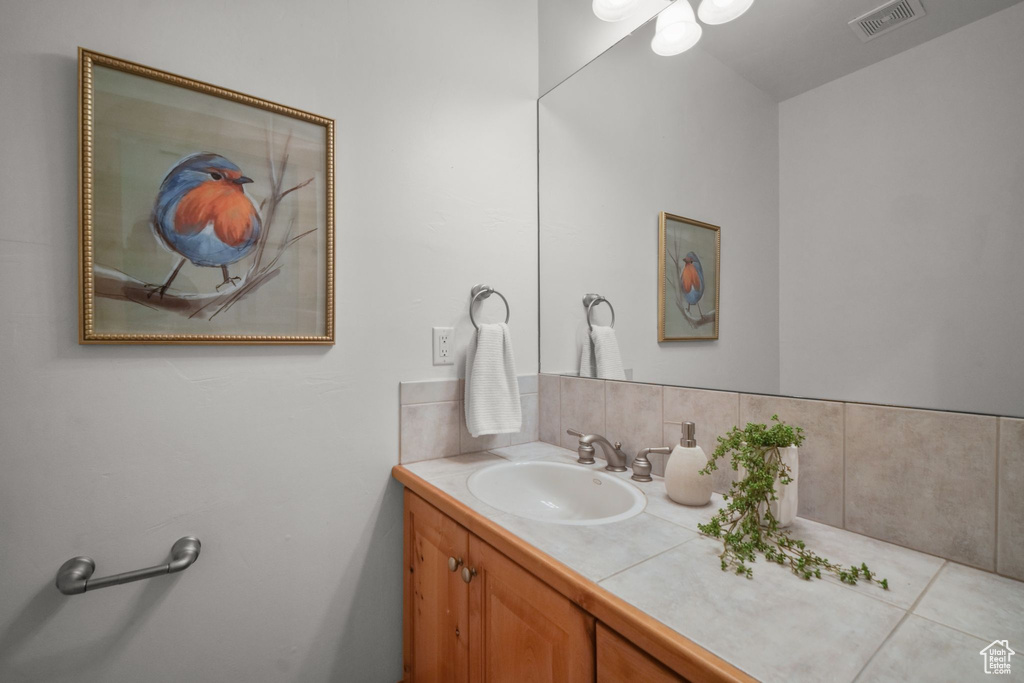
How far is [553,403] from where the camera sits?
1491mm

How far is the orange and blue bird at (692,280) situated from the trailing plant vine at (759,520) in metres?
0.40

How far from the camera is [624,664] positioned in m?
0.59

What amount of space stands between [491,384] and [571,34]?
1174 mm

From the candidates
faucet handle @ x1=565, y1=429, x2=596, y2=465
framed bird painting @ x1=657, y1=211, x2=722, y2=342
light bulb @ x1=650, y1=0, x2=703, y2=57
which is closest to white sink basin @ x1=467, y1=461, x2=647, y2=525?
faucet handle @ x1=565, y1=429, x2=596, y2=465

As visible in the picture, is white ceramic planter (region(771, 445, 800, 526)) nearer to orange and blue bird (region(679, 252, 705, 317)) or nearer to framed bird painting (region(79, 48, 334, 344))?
orange and blue bird (region(679, 252, 705, 317))

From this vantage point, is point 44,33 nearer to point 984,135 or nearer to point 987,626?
point 984,135

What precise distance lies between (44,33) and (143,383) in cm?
68

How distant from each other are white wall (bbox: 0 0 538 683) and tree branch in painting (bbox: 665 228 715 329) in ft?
1.66

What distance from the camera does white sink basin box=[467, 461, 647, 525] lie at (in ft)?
3.60

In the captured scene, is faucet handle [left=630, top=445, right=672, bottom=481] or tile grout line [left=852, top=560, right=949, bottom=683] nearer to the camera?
tile grout line [left=852, top=560, right=949, bottom=683]

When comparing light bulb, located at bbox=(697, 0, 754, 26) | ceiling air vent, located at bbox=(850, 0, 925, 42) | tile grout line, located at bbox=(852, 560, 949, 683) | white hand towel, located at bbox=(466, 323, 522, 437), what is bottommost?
tile grout line, located at bbox=(852, 560, 949, 683)

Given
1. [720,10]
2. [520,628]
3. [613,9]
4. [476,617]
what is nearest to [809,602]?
[520,628]

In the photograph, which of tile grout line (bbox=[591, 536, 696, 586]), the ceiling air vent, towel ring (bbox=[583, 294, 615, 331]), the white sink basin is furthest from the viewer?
towel ring (bbox=[583, 294, 615, 331])

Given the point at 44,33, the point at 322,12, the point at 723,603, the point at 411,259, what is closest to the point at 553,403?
the point at 411,259
